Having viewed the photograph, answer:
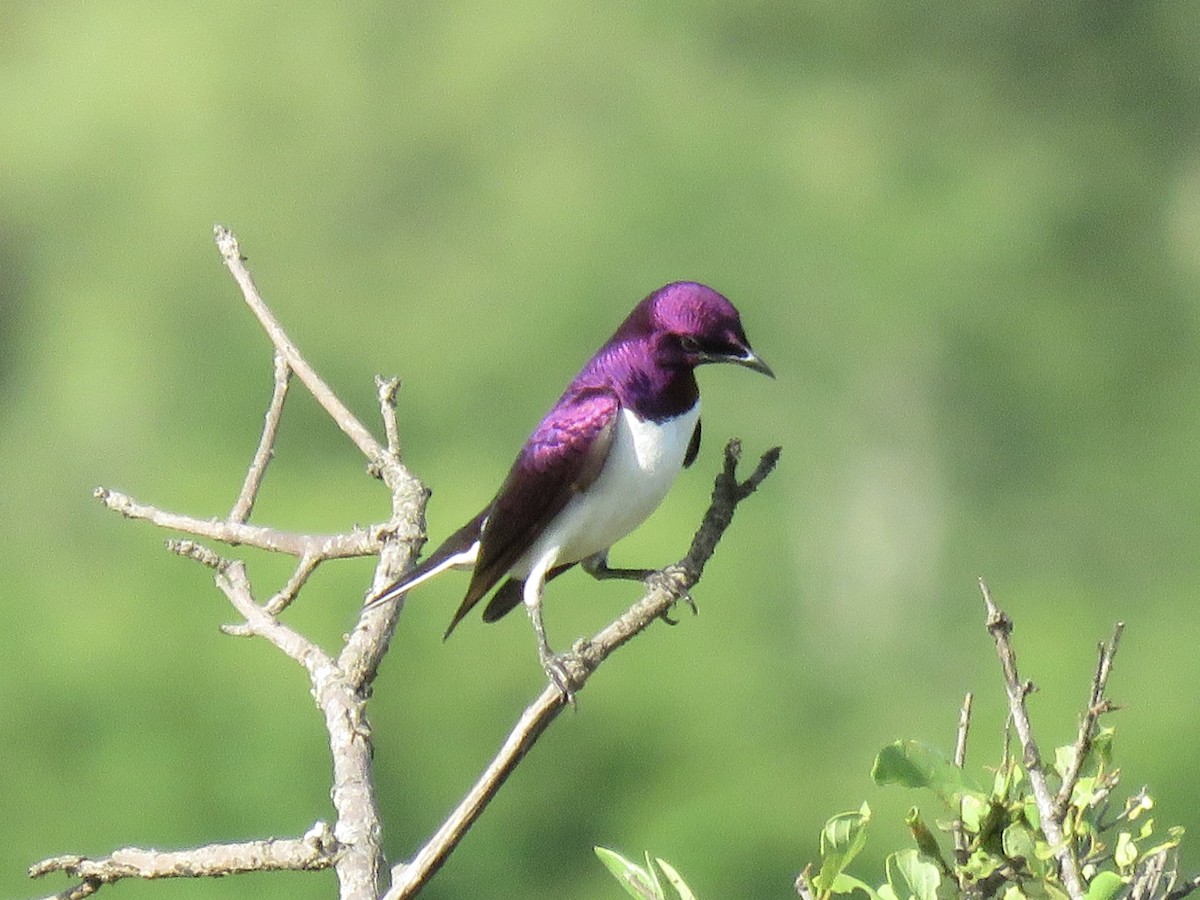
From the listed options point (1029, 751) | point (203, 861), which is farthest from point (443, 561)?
point (1029, 751)

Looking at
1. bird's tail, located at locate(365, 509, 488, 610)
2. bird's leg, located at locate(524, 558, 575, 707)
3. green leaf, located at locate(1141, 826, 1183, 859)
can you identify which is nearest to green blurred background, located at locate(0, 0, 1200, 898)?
bird's tail, located at locate(365, 509, 488, 610)

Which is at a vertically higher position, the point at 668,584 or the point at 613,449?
the point at 613,449

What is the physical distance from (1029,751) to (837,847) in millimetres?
330

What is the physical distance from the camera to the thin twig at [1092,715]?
7.08 ft

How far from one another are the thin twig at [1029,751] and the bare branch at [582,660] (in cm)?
71

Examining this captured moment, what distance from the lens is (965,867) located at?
2.31 meters

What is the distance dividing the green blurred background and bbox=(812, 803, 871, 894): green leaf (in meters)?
14.1

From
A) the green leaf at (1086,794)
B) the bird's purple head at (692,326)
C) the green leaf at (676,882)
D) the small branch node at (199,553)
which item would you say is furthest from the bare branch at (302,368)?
the green leaf at (1086,794)

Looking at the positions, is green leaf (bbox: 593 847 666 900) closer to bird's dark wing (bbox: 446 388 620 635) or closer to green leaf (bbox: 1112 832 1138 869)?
green leaf (bbox: 1112 832 1138 869)

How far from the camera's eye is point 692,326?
4281mm

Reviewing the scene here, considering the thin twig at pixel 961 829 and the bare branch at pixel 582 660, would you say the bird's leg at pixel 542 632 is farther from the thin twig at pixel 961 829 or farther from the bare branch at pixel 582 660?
the thin twig at pixel 961 829

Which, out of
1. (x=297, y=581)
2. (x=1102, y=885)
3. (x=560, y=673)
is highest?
(x=297, y=581)

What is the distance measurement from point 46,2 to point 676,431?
4422 cm

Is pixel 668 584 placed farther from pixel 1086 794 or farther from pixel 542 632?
pixel 1086 794
